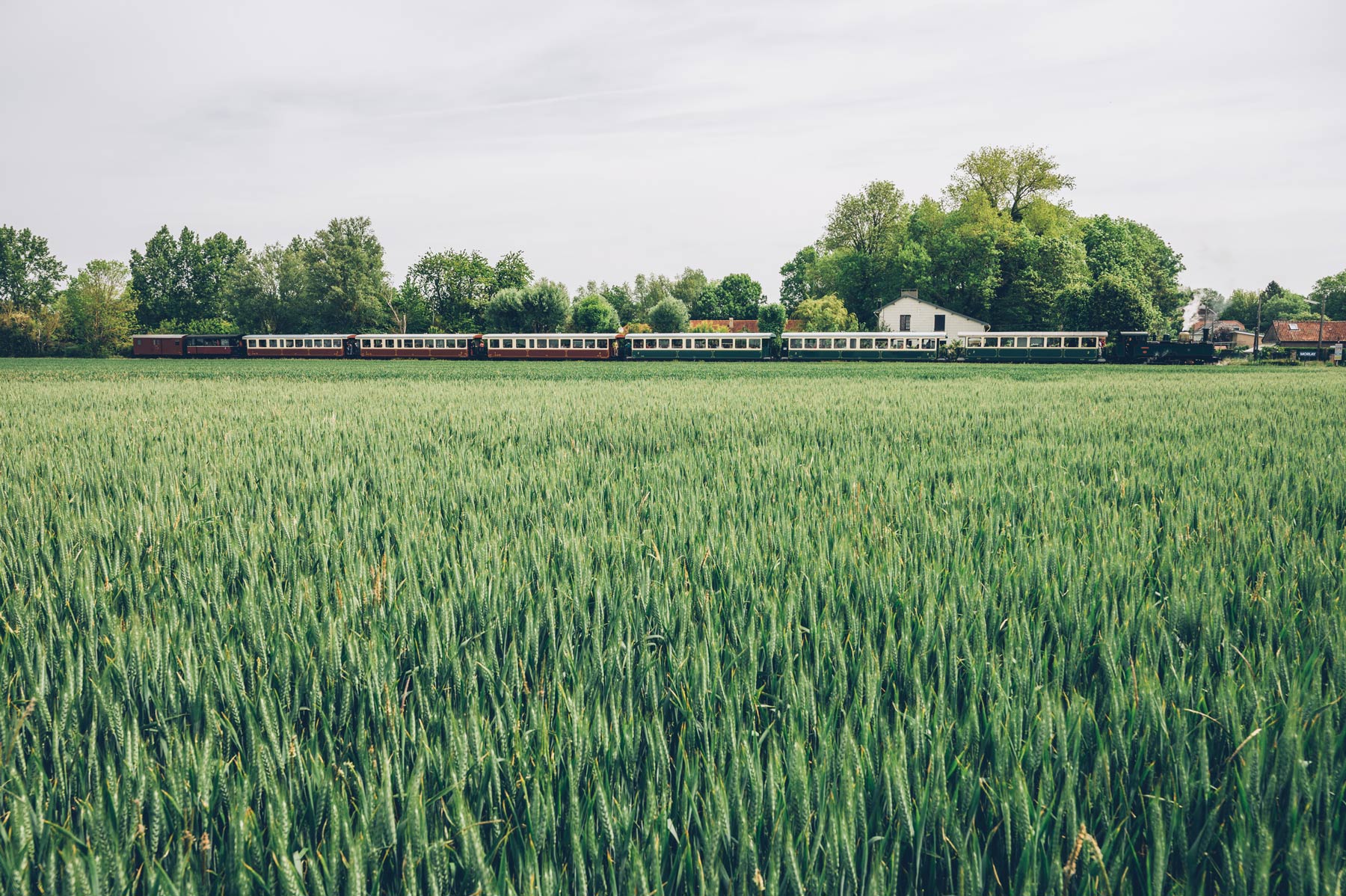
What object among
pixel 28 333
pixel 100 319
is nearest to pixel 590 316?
pixel 100 319

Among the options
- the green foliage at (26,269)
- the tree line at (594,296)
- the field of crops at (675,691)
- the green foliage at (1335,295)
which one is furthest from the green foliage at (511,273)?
the green foliage at (1335,295)

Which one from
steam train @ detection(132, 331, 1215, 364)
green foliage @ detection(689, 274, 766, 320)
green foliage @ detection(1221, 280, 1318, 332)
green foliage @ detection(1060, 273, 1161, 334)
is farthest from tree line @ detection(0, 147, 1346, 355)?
green foliage @ detection(1221, 280, 1318, 332)

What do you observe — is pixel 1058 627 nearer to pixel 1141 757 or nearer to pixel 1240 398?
pixel 1141 757

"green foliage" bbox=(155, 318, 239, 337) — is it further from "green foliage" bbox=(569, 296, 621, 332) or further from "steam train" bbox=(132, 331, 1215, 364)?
"green foliage" bbox=(569, 296, 621, 332)

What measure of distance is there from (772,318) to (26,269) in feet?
303

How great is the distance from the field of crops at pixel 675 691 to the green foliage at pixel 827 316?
61020mm

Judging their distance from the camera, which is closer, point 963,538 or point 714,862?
point 714,862

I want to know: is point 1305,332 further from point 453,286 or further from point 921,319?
point 453,286

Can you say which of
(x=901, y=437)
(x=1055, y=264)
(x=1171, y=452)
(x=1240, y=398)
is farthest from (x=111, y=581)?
(x=1055, y=264)

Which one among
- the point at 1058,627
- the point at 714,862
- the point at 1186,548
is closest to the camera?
the point at 714,862

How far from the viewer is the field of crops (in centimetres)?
129

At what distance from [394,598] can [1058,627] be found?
2233 millimetres

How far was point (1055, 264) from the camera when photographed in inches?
2421

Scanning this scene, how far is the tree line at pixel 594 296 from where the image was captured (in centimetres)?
6353
